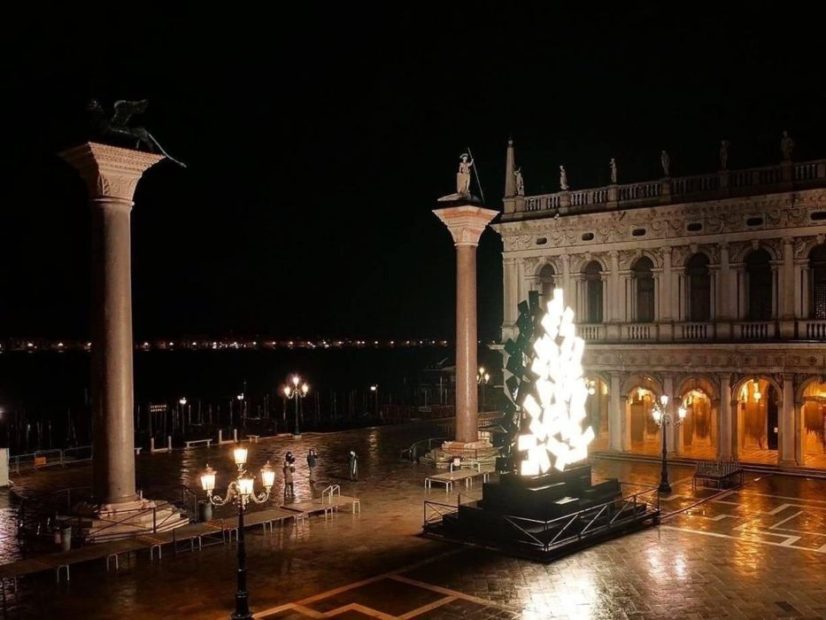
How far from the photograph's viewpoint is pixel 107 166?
782 inches

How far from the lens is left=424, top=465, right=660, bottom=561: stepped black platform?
19.3m

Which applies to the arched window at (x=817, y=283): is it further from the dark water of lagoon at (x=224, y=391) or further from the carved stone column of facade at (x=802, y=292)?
the dark water of lagoon at (x=224, y=391)

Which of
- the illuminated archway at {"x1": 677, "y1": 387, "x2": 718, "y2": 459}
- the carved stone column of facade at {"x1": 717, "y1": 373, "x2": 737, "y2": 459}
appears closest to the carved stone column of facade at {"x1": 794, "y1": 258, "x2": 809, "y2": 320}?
the carved stone column of facade at {"x1": 717, "y1": 373, "x2": 737, "y2": 459}

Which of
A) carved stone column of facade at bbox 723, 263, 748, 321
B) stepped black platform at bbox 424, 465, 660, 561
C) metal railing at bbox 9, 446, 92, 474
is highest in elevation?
carved stone column of facade at bbox 723, 263, 748, 321

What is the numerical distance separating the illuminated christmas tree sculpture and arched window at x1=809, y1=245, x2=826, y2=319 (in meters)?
14.1

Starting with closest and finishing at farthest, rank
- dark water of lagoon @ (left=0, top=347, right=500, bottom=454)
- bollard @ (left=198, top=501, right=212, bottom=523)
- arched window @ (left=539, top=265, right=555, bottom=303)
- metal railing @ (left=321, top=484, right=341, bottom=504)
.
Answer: bollard @ (left=198, top=501, right=212, bottom=523) < metal railing @ (left=321, top=484, right=341, bottom=504) < arched window @ (left=539, top=265, right=555, bottom=303) < dark water of lagoon @ (left=0, top=347, right=500, bottom=454)

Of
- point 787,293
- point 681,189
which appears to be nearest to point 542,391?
point 787,293

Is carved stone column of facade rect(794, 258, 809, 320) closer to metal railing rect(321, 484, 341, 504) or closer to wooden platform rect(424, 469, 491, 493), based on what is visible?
wooden platform rect(424, 469, 491, 493)

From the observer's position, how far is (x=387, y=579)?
17094mm

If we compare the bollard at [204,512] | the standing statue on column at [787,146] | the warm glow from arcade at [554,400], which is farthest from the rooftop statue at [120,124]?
the standing statue on column at [787,146]

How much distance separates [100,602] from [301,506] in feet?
25.5

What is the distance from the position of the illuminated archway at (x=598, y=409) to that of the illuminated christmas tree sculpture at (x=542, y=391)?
15242 mm

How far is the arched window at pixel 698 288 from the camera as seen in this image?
33.9 m

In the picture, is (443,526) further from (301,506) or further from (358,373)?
(358,373)
